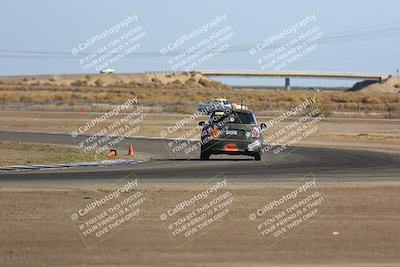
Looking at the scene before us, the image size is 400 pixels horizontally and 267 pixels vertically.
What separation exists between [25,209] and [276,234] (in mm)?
4166

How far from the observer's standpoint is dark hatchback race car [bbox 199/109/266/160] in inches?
1088

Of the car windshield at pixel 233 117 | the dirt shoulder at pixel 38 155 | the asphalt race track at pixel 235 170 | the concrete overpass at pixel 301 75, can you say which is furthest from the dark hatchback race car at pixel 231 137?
the concrete overpass at pixel 301 75

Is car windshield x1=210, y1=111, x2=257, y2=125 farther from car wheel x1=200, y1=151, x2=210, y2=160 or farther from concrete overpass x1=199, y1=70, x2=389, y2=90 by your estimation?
concrete overpass x1=199, y1=70, x2=389, y2=90

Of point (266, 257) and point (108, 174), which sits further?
point (108, 174)

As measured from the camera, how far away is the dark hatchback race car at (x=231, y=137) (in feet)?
90.6

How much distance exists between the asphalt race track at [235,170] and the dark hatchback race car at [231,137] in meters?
0.37

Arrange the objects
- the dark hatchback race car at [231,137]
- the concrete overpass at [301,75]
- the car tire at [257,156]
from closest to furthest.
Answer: the dark hatchback race car at [231,137] < the car tire at [257,156] < the concrete overpass at [301,75]

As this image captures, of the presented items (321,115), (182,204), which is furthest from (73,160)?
(321,115)

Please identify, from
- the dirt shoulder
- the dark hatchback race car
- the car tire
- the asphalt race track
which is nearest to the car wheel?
the dark hatchback race car

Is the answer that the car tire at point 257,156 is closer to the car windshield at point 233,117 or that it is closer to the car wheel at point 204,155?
the car windshield at point 233,117

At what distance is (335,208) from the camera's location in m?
15.6

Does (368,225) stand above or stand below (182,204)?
below

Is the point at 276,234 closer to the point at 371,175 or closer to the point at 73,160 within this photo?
the point at 371,175

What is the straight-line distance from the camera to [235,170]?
930 inches
